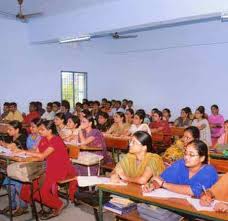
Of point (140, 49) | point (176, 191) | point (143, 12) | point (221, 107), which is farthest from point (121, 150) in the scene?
point (140, 49)

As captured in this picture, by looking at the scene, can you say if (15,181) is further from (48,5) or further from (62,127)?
(48,5)

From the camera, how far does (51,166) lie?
420 centimetres

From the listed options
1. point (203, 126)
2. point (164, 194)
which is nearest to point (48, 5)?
point (203, 126)

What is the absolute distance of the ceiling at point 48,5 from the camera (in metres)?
7.79

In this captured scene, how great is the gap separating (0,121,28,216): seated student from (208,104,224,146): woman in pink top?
5.21 meters

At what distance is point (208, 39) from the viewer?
1002 cm

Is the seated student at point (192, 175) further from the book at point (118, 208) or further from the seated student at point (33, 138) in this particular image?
the seated student at point (33, 138)

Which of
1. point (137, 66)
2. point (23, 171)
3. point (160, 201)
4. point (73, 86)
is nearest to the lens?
point (160, 201)

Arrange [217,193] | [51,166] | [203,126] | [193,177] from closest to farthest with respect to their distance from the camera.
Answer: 1. [217,193]
2. [193,177]
3. [51,166]
4. [203,126]

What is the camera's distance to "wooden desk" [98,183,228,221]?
218cm

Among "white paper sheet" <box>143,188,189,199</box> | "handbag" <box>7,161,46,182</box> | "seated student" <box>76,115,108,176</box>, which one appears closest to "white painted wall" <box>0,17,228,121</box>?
"seated student" <box>76,115,108,176</box>

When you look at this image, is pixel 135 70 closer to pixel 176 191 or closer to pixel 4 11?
pixel 4 11

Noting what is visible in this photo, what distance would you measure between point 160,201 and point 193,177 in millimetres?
500

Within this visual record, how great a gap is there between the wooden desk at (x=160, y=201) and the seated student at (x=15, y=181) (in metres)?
1.84
